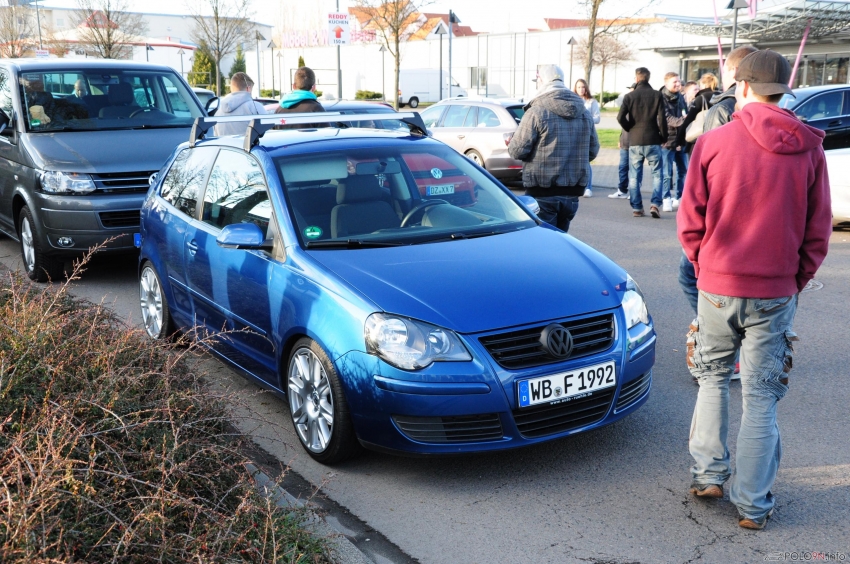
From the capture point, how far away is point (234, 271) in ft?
16.6

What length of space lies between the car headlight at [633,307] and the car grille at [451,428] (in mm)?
899

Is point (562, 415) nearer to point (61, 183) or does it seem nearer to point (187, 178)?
point (187, 178)

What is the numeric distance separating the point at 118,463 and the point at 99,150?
6.12 meters

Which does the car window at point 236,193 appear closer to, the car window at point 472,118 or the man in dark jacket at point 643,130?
the man in dark jacket at point 643,130

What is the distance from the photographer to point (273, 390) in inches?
188

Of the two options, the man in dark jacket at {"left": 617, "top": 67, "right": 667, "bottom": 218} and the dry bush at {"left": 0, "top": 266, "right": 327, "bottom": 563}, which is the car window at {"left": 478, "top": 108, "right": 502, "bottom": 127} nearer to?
the man in dark jacket at {"left": 617, "top": 67, "right": 667, "bottom": 218}

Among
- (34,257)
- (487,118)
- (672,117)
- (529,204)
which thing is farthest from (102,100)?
(487,118)

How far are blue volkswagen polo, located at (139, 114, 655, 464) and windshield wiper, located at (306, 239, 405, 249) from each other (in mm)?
11

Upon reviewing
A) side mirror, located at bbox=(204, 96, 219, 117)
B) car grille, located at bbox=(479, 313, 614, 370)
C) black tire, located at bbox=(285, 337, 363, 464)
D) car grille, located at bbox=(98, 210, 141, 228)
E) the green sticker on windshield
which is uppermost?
side mirror, located at bbox=(204, 96, 219, 117)

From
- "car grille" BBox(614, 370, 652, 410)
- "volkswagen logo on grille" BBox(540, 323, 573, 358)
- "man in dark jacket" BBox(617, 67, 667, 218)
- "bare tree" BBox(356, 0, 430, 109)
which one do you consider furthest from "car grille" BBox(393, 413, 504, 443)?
"bare tree" BBox(356, 0, 430, 109)

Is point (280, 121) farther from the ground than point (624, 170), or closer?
farther from the ground

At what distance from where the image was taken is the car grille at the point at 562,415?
4.03 m

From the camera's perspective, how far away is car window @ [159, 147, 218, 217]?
5852 millimetres

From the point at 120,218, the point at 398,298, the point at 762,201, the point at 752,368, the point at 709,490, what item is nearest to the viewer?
the point at 762,201
